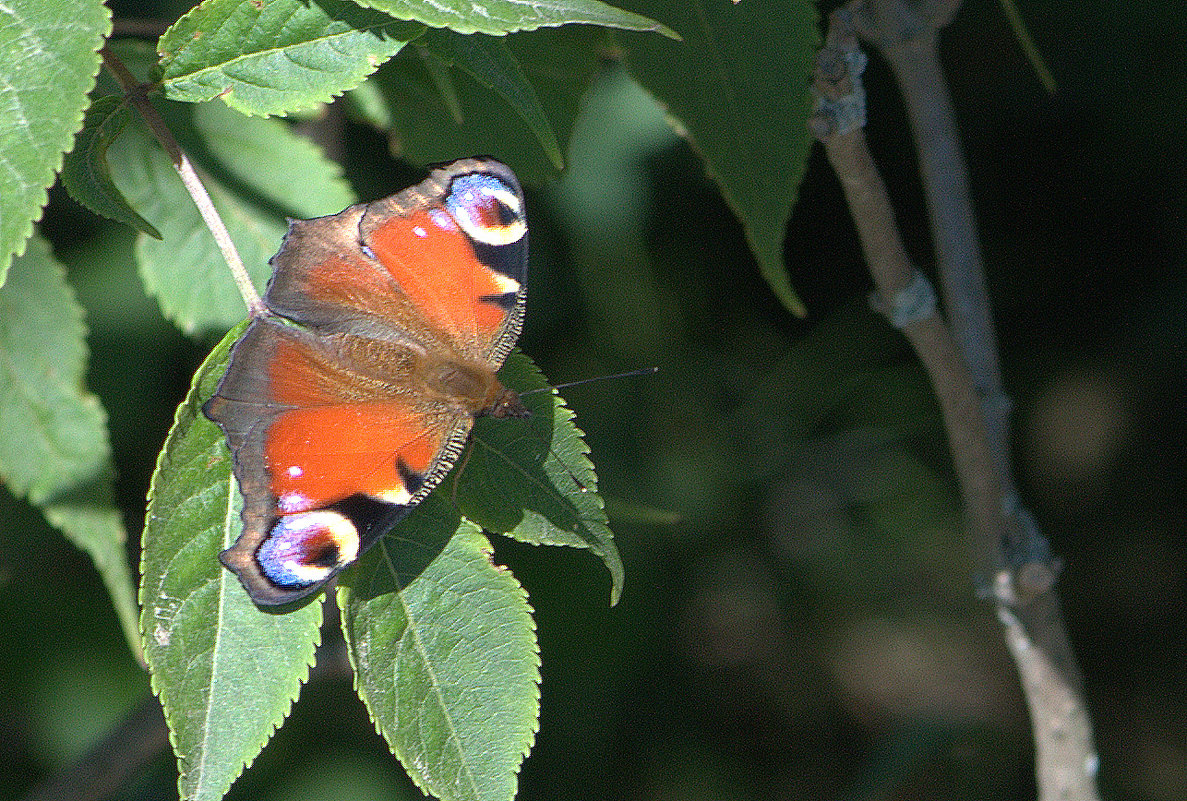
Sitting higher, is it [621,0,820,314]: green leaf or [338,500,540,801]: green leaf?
[621,0,820,314]: green leaf

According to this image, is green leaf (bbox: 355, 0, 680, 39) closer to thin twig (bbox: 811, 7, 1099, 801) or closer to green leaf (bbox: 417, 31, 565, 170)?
green leaf (bbox: 417, 31, 565, 170)

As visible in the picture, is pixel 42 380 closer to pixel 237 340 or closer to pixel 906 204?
pixel 237 340

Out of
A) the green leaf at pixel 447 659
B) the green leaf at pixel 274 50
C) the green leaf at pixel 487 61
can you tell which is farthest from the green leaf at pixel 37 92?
the green leaf at pixel 447 659

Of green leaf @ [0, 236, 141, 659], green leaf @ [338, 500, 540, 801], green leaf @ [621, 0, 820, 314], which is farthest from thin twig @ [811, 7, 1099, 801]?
green leaf @ [0, 236, 141, 659]

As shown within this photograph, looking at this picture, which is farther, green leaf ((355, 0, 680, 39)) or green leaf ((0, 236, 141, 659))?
green leaf ((0, 236, 141, 659))

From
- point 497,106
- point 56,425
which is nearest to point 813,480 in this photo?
point 497,106

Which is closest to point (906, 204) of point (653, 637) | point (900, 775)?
point (653, 637)
